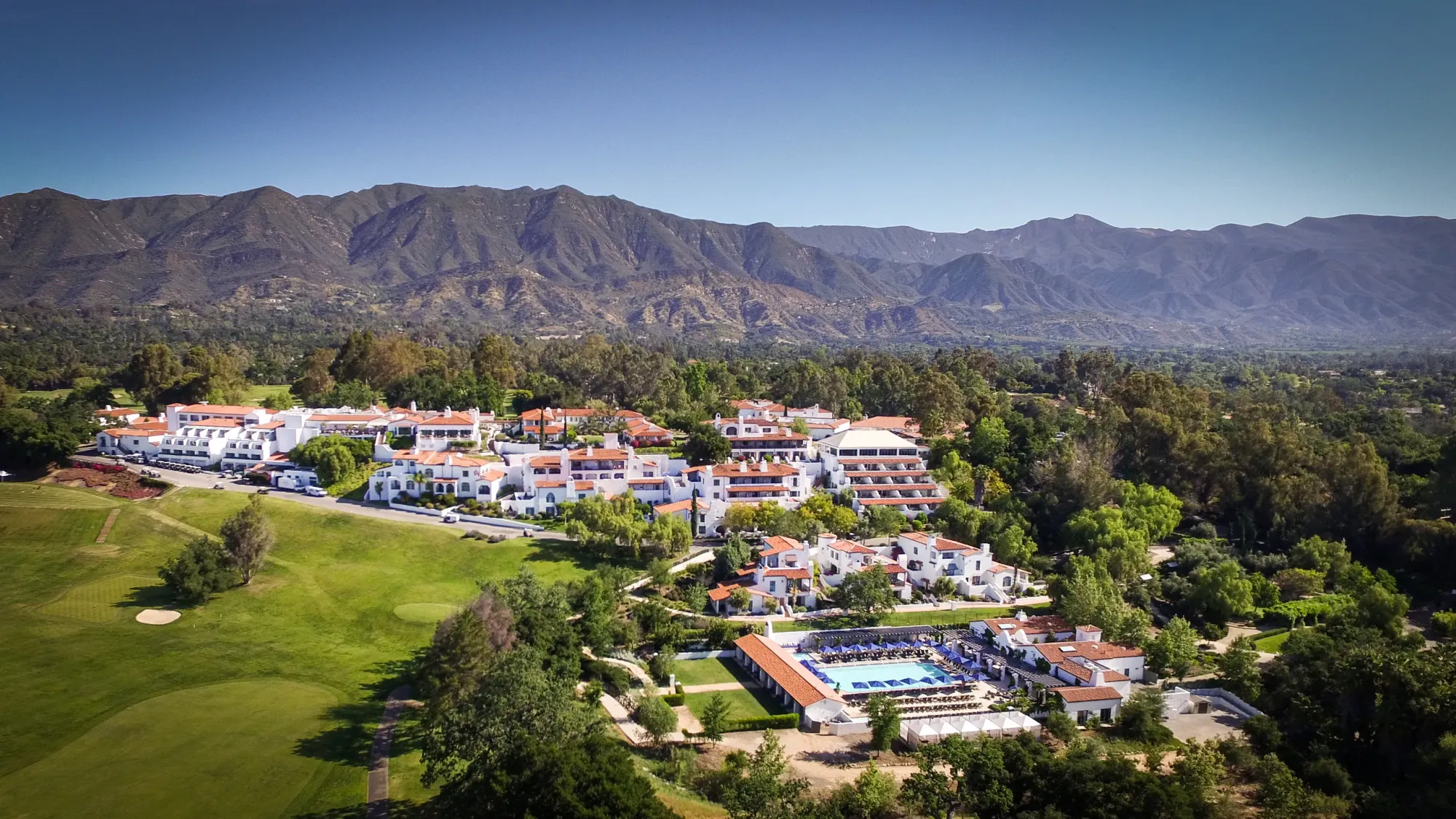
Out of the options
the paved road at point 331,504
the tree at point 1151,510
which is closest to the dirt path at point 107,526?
the paved road at point 331,504

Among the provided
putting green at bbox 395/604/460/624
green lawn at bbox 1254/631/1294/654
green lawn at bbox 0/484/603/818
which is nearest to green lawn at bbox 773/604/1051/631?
green lawn at bbox 1254/631/1294/654

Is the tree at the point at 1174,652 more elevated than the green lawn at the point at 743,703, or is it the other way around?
the tree at the point at 1174,652

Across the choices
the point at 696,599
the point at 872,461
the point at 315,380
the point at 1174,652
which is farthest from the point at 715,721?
the point at 315,380

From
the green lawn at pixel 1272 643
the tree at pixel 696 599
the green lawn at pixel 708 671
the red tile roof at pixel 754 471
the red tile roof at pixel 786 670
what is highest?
the red tile roof at pixel 754 471

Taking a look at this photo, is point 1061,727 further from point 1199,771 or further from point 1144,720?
point 1199,771

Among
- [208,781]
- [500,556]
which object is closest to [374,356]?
[500,556]

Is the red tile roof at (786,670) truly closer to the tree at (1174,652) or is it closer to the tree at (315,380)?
the tree at (1174,652)
